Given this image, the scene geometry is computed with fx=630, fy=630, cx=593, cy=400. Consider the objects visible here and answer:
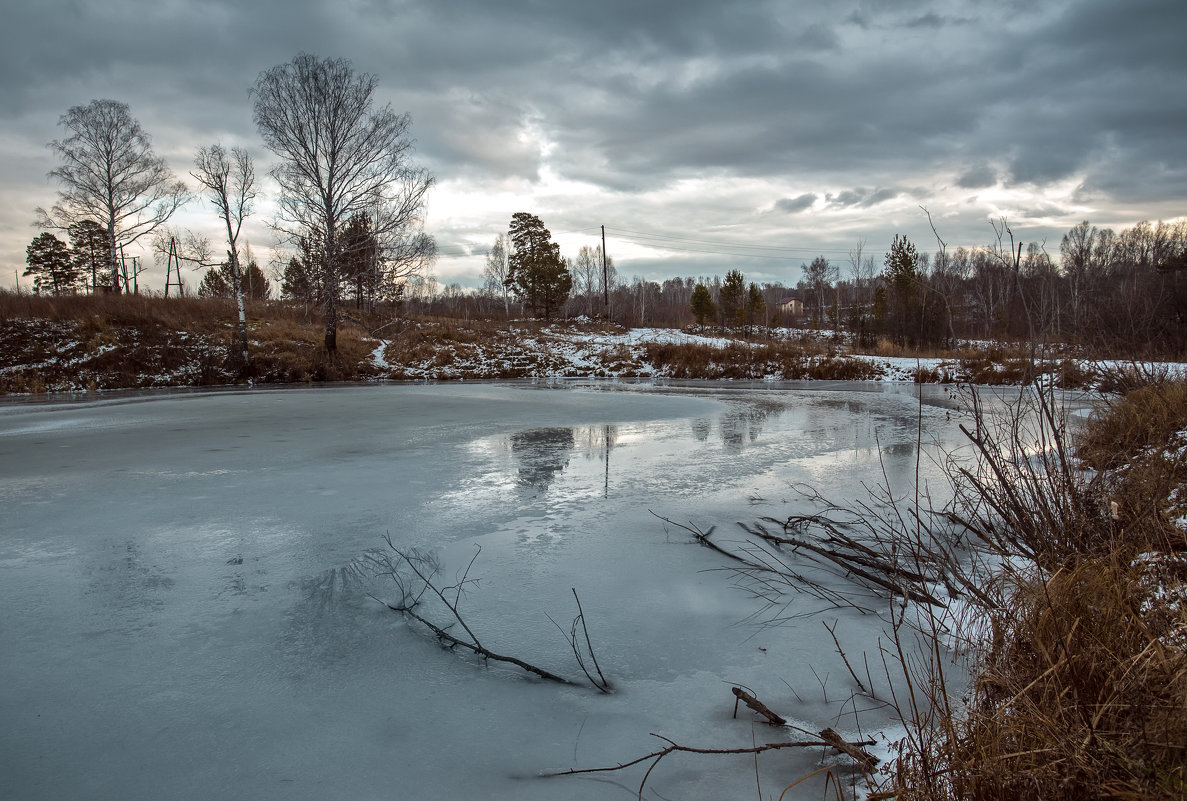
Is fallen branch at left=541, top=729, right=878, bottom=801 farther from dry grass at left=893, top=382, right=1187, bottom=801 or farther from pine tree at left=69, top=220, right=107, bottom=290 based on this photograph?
pine tree at left=69, top=220, right=107, bottom=290

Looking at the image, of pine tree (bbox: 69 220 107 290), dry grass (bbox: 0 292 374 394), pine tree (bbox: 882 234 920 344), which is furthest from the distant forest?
pine tree (bbox: 69 220 107 290)

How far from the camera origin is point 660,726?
2174 mm

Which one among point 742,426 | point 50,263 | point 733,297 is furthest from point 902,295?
point 50,263

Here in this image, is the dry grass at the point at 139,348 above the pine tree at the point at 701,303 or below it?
below

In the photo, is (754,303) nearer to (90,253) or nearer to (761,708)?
(90,253)

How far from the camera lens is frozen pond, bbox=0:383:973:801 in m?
1.99

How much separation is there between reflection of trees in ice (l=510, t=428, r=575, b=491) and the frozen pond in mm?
65

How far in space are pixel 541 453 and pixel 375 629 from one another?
13.6 feet

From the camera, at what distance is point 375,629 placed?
292cm

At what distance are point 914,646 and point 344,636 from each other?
8.28ft

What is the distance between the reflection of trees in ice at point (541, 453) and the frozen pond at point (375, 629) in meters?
0.06

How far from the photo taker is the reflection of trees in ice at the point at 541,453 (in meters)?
5.78

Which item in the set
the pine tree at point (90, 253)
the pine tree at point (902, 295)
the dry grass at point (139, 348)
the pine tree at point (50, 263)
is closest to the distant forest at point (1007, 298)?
the pine tree at point (902, 295)

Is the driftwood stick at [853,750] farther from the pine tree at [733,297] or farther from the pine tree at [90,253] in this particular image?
the pine tree at [733,297]
